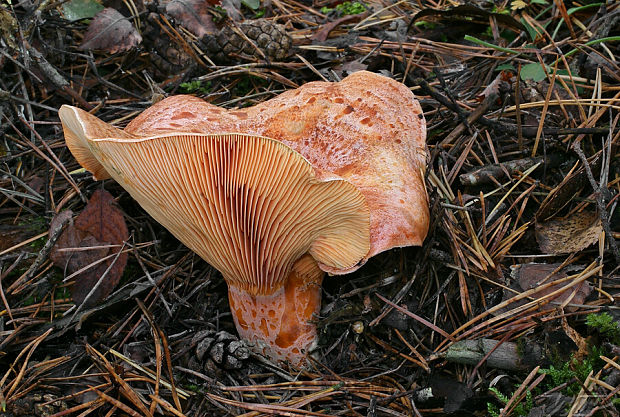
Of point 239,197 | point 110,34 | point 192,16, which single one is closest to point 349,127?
point 239,197

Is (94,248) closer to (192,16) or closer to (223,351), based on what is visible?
(223,351)

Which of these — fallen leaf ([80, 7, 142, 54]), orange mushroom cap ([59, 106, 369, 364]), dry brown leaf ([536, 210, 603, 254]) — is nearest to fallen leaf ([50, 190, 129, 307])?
orange mushroom cap ([59, 106, 369, 364])

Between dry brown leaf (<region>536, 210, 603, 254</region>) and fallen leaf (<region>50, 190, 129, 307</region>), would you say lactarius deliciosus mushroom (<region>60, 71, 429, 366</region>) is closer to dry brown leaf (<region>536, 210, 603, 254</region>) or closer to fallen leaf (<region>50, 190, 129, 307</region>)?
fallen leaf (<region>50, 190, 129, 307</region>)

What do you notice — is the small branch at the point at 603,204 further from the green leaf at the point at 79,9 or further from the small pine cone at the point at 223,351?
the green leaf at the point at 79,9

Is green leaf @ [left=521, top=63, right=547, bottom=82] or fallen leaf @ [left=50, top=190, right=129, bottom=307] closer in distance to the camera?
fallen leaf @ [left=50, top=190, right=129, bottom=307]

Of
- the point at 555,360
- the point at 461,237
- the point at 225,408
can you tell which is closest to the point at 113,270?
the point at 225,408

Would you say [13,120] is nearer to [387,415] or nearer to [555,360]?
[387,415]
